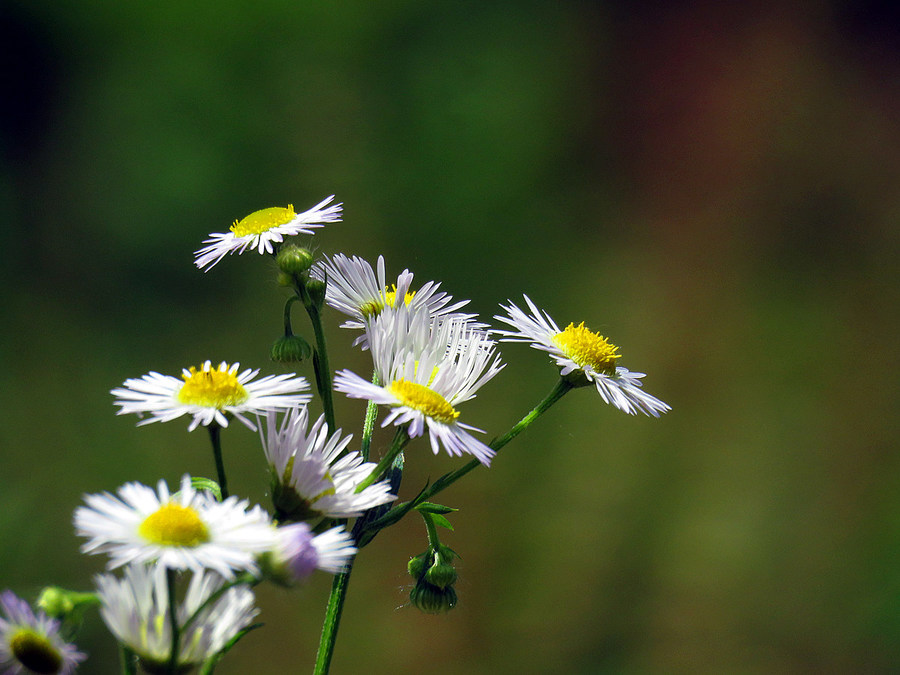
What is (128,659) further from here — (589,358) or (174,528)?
(589,358)

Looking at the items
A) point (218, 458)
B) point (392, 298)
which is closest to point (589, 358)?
point (392, 298)

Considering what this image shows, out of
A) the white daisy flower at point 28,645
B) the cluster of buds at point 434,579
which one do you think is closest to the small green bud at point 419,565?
the cluster of buds at point 434,579

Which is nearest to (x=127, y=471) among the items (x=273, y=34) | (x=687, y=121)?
(x=273, y=34)

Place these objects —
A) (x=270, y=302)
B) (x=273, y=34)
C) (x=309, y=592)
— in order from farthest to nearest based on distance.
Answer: (x=273, y=34) < (x=270, y=302) < (x=309, y=592)

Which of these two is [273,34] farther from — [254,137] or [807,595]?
[807,595]

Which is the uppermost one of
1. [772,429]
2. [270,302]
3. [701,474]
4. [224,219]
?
[224,219]

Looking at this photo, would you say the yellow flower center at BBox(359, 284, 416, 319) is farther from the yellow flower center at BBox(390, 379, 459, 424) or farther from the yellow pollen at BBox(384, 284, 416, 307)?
the yellow flower center at BBox(390, 379, 459, 424)
